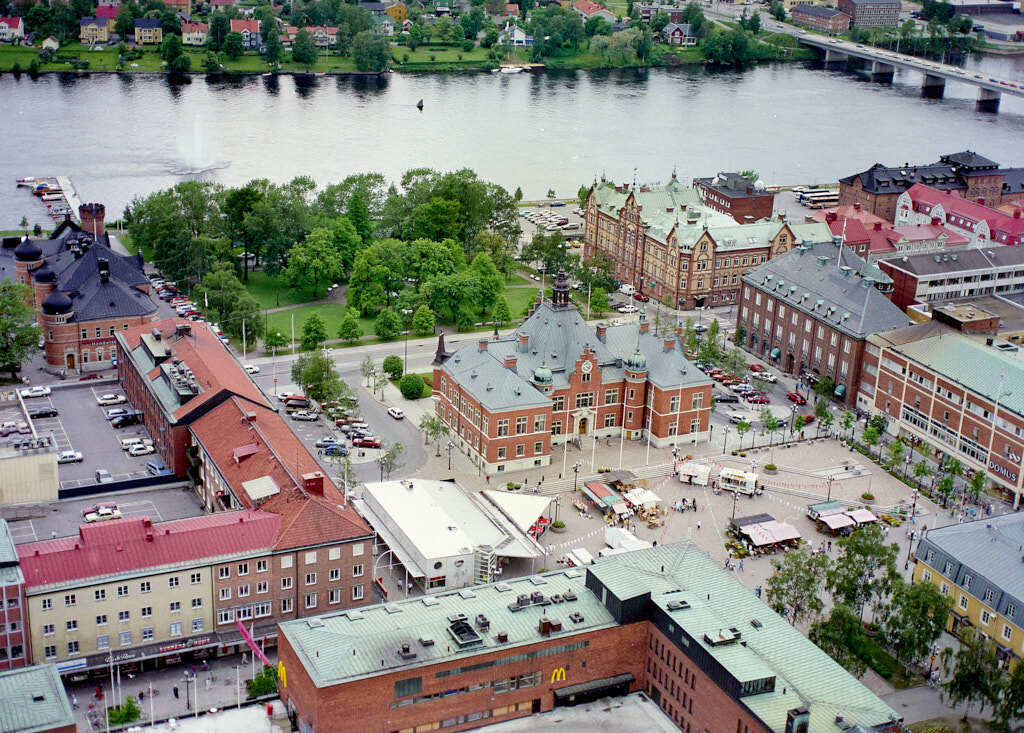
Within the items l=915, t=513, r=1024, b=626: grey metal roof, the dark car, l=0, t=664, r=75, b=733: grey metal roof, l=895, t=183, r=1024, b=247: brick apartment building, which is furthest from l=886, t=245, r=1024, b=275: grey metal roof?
l=0, t=664, r=75, b=733: grey metal roof

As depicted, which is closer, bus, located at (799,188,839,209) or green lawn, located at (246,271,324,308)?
green lawn, located at (246,271,324,308)

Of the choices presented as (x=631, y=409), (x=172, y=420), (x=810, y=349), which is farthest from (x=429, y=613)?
(x=810, y=349)

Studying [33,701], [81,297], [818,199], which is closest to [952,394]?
[33,701]

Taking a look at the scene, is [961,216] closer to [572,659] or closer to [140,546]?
[572,659]

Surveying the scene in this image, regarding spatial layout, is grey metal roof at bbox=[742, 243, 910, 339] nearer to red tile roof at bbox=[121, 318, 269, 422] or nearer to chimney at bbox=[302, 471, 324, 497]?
red tile roof at bbox=[121, 318, 269, 422]

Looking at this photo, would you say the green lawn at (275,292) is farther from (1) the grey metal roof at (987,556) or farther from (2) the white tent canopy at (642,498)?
(1) the grey metal roof at (987,556)
